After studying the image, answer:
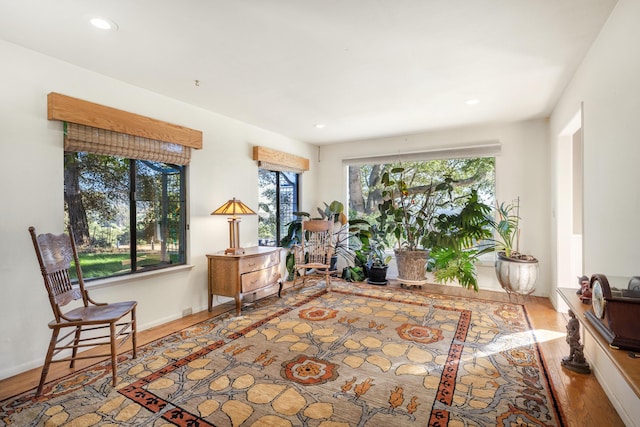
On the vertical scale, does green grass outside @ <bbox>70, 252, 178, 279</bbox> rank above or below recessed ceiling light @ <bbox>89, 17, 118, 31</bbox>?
below

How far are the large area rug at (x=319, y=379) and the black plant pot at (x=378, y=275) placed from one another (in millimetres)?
1630

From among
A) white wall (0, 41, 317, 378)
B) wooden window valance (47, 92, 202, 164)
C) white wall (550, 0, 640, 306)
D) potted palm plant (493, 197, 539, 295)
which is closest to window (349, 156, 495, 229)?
potted palm plant (493, 197, 539, 295)

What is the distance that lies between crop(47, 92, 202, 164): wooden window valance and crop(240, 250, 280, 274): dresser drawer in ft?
4.36

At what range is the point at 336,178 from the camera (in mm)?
5836

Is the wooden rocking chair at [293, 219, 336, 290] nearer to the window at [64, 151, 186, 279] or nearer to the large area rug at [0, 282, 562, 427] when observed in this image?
the large area rug at [0, 282, 562, 427]

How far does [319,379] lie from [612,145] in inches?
97.4

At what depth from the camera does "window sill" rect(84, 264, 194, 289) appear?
2.68m

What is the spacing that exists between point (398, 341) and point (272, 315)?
4.64 feet

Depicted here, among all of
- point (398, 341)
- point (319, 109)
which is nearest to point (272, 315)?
point (398, 341)

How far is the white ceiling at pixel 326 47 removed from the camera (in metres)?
1.87

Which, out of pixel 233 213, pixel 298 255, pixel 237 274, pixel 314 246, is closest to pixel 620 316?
pixel 237 274

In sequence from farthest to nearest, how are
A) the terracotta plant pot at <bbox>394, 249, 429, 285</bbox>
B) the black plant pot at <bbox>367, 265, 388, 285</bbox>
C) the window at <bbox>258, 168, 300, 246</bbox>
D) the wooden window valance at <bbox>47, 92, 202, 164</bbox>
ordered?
the black plant pot at <bbox>367, 265, 388, 285</bbox>
the window at <bbox>258, 168, 300, 246</bbox>
the terracotta plant pot at <bbox>394, 249, 429, 285</bbox>
the wooden window valance at <bbox>47, 92, 202, 164</bbox>

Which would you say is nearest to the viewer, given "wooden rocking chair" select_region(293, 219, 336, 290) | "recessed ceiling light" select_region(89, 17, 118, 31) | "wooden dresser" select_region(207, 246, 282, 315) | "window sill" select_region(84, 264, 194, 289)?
"recessed ceiling light" select_region(89, 17, 118, 31)

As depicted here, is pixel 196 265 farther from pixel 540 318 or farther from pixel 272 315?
pixel 540 318
